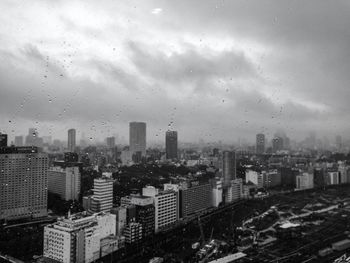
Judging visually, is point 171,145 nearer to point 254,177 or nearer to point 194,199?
point 254,177

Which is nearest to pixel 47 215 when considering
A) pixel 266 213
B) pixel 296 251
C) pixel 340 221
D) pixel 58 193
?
pixel 58 193

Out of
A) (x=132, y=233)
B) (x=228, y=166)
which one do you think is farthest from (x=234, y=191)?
(x=132, y=233)

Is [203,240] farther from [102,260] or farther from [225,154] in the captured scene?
[225,154]

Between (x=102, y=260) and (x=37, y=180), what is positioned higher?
(x=37, y=180)

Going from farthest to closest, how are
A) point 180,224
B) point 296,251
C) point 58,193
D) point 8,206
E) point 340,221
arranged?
point 58,193 → point 8,206 → point 180,224 → point 340,221 → point 296,251

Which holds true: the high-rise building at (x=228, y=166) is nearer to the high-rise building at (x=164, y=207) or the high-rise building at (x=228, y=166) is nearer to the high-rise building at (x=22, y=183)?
the high-rise building at (x=164, y=207)

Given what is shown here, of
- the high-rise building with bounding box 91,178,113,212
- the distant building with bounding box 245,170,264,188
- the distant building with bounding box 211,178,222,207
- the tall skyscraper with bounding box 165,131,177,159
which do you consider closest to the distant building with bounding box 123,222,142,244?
the high-rise building with bounding box 91,178,113,212

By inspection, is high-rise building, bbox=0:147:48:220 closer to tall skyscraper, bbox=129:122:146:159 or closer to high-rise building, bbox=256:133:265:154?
tall skyscraper, bbox=129:122:146:159
